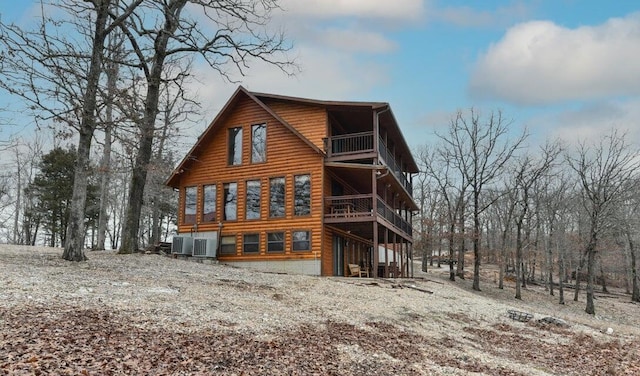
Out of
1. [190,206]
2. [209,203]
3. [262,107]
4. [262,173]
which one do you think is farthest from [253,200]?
[262,107]

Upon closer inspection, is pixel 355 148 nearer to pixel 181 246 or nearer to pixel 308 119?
pixel 308 119

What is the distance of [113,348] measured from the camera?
6.45 m

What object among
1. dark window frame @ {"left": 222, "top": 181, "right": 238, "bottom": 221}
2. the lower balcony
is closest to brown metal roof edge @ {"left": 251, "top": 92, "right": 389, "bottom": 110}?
the lower balcony

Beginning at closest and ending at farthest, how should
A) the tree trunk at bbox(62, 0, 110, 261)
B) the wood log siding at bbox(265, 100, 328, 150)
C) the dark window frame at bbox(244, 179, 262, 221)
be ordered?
the tree trunk at bbox(62, 0, 110, 261)
the wood log siding at bbox(265, 100, 328, 150)
the dark window frame at bbox(244, 179, 262, 221)

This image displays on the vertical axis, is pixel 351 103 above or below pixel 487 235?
above

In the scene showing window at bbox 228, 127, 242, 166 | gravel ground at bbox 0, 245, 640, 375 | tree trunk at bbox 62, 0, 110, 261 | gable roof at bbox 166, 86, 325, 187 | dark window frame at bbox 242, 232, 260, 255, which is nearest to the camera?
gravel ground at bbox 0, 245, 640, 375

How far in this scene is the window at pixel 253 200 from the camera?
2262cm

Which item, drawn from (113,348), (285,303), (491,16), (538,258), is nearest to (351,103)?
(491,16)

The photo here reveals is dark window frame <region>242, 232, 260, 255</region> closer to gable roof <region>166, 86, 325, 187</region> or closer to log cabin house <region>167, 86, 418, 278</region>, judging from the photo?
log cabin house <region>167, 86, 418, 278</region>

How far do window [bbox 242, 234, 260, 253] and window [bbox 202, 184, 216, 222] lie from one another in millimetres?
2174

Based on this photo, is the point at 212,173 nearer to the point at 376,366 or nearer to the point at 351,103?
the point at 351,103

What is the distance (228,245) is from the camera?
22.8m

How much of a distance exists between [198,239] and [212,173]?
3.50 m

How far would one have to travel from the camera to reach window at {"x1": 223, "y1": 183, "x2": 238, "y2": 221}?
23.1m
